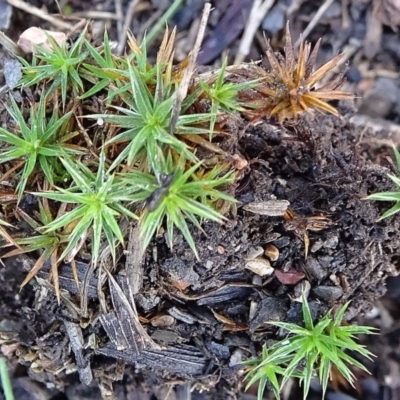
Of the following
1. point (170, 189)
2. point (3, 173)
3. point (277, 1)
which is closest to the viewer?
point (170, 189)

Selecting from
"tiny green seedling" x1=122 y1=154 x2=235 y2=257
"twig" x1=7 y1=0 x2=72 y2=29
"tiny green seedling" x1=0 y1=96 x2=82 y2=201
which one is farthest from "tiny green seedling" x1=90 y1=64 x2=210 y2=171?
"twig" x1=7 y1=0 x2=72 y2=29

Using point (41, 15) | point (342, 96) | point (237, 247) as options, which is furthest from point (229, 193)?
point (41, 15)

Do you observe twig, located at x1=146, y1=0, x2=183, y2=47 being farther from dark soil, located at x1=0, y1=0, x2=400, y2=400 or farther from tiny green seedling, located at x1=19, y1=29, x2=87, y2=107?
dark soil, located at x1=0, y1=0, x2=400, y2=400

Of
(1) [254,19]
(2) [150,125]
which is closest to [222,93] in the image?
(2) [150,125]

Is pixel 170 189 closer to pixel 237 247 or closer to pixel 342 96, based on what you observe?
pixel 237 247

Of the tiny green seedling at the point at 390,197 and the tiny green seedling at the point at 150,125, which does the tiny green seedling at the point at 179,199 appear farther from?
the tiny green seedling at the point at 390,197

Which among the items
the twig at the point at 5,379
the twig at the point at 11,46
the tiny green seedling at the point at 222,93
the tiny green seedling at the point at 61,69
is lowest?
the twig at the point at 5,379

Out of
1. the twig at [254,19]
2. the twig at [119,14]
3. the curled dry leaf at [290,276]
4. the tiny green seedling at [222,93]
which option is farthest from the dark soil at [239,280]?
the twig at [119,14]
